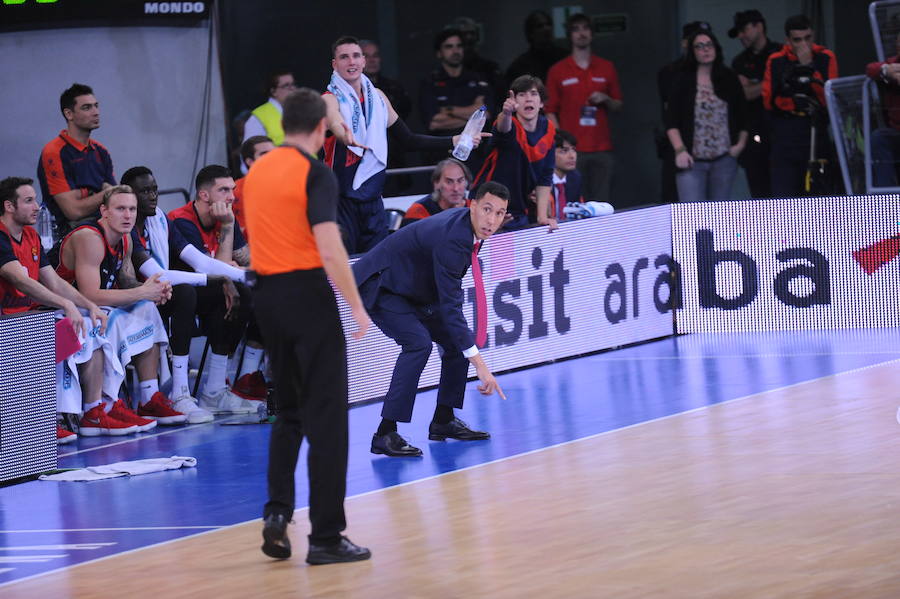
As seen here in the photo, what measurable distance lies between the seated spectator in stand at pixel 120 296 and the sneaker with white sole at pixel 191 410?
68 mm

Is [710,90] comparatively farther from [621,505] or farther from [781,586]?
[781,586]

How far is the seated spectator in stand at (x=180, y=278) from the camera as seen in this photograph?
10.9m

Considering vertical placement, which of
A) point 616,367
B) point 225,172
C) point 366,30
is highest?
point 366,30

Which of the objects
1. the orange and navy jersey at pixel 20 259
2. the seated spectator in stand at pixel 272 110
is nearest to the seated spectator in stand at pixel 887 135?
the seated spectator in stand at pixel 272 110

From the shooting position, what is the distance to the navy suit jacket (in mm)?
8938

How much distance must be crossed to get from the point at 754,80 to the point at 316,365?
10.1 metres

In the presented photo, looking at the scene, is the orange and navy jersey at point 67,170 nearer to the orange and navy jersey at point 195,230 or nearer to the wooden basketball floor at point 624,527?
the orange and navy jersey at point 195,230

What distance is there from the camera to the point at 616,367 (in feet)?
40.1

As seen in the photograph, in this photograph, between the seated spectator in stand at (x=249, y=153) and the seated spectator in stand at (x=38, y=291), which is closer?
the seated spectator in stand at (x=38, y=291)

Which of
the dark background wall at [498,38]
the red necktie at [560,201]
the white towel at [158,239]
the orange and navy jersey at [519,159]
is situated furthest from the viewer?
the dark background wall at [498,38]

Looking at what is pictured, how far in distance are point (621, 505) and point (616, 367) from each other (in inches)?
188

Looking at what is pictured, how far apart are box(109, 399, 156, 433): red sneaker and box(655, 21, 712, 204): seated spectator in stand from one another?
637 centimetres

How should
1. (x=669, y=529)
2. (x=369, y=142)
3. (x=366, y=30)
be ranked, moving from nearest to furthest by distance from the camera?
1. (x=669, y=529)
2. (x=369, y=142)
3. (x=366, y=30)

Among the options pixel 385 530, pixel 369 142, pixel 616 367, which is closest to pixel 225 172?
pixel 369 142
